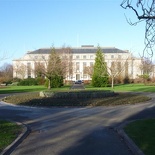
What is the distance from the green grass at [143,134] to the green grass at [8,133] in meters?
3.86

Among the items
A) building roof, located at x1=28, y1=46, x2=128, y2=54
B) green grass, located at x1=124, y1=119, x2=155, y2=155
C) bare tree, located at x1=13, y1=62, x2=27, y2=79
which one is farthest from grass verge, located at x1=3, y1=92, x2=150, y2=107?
building roof, located at x1=28, y1=46, x2=128, y2=54

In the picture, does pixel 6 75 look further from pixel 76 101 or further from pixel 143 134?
pixel 143 134

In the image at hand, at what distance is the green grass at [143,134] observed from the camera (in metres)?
8.68

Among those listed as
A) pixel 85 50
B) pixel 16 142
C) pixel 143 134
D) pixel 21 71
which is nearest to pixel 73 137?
pixel 16 142

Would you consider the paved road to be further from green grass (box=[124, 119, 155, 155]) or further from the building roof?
the building roof

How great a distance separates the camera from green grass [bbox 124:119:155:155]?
8.68m

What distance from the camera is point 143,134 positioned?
10.7m

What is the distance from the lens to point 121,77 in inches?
3000

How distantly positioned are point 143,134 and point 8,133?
15.5ft

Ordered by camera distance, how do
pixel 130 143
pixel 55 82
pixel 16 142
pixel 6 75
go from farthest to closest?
pixel 6 75, pixel 55 82, pixel 16 142, pixel 130 143

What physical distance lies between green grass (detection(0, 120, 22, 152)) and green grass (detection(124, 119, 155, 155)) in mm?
3858

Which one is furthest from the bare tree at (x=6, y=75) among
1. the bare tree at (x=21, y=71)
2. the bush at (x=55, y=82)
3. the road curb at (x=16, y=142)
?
the road curb at (x=16, y=142)

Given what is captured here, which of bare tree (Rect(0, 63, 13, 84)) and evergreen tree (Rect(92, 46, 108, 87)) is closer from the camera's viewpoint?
evergreen tree (Rect(92, 46, 108, 87))

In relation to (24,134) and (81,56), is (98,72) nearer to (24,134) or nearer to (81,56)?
(24,134)
